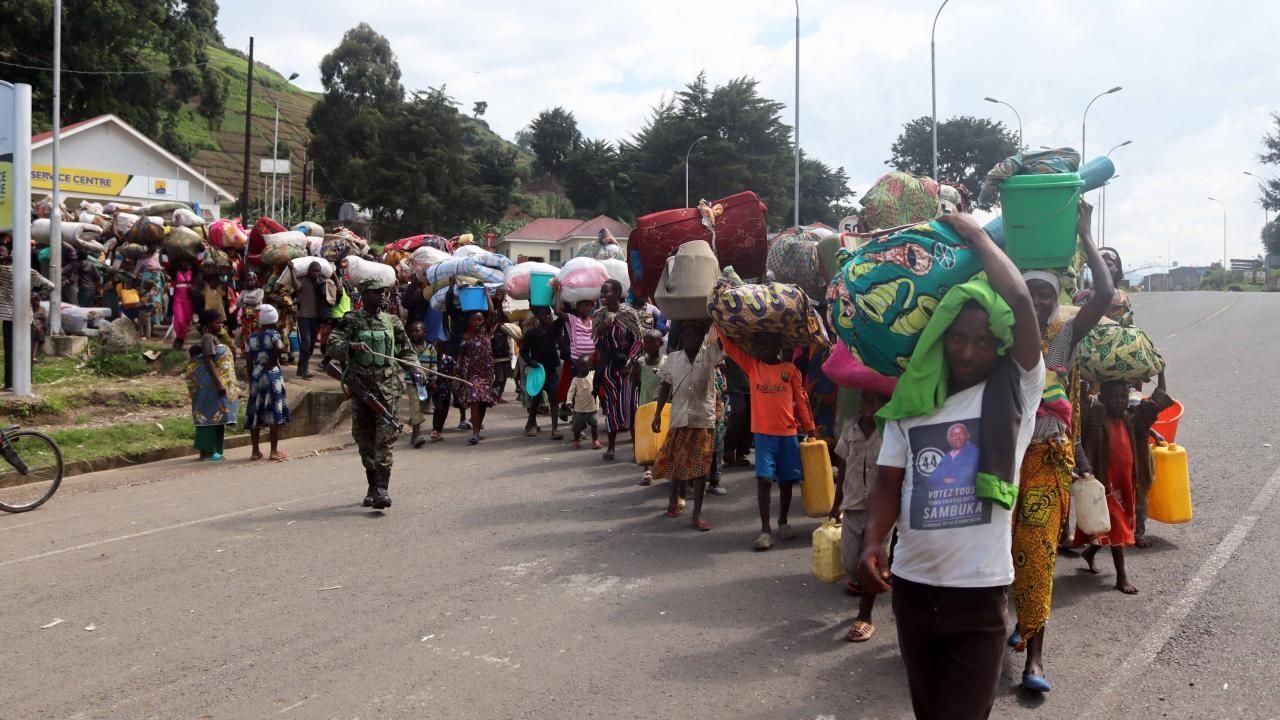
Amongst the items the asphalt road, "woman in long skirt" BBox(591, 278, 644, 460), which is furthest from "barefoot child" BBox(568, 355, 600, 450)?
the asphalt road

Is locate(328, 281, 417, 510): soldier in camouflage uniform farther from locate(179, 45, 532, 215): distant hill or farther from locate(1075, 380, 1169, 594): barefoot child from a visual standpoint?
locate(179, 45, 532, 215): distant hill

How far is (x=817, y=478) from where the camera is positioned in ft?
21.2

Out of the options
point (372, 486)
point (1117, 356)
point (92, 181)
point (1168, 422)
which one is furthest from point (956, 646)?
point (92, 181)

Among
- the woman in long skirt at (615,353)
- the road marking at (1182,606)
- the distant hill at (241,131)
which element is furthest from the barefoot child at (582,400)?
the distant hill at (241,131)

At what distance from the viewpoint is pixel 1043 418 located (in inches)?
186

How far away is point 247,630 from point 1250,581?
19.0ft

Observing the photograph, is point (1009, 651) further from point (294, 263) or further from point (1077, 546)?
point (294, 263)

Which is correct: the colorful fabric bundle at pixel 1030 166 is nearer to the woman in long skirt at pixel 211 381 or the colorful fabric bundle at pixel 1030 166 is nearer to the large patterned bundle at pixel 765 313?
the large patterned bundle at pixel 765 313

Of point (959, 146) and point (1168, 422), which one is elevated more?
point (959, 146)

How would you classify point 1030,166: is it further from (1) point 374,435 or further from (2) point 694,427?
(1) point 374,435

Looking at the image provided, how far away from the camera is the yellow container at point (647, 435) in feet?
28.8

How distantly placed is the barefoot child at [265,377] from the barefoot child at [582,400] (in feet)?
10.4

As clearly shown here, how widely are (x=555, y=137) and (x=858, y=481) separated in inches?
3472

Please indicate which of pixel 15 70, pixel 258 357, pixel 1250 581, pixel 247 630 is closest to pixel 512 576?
pixel 247 630
